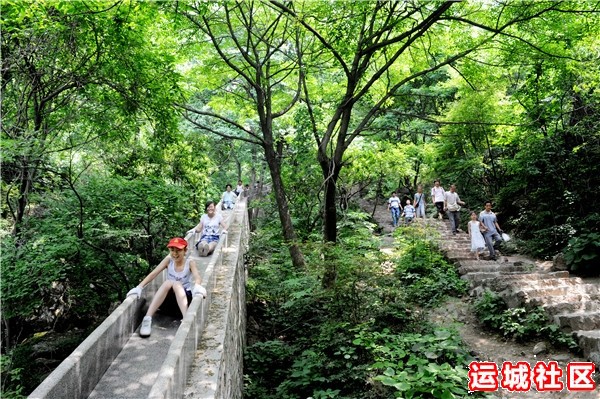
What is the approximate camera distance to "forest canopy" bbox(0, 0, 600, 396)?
7.88 metres

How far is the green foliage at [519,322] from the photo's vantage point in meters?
7.30

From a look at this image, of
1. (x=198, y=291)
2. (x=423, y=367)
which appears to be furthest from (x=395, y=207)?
(x=198, y=291)

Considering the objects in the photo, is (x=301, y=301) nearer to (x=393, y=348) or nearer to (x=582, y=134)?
(x=393, y=348)

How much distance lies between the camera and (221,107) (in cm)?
1369

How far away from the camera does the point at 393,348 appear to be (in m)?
7.02

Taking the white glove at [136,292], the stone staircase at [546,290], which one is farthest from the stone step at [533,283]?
the white glove at [136,292]

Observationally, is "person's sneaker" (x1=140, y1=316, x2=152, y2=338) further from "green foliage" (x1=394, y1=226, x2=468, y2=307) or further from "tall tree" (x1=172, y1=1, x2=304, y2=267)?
"green foliage" (x1=394, y1=226, x2=468, y2=307)

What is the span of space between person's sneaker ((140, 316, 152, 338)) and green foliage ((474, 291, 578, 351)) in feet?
21.2

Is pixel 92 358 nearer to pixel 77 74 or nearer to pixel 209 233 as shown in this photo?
pixel 209 233

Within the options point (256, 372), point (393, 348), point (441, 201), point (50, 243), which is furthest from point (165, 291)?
point (441, 201)

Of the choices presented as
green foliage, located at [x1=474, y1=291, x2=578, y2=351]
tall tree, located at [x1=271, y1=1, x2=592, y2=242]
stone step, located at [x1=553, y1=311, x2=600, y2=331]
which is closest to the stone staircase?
stone step, located at [x1=553, y1=311, x2=600, y2=331]

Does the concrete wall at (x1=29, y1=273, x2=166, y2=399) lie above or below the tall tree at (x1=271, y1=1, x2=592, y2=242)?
below

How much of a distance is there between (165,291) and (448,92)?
696 inches

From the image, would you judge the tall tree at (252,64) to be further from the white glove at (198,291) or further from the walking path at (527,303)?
the white glove at (198,291)
